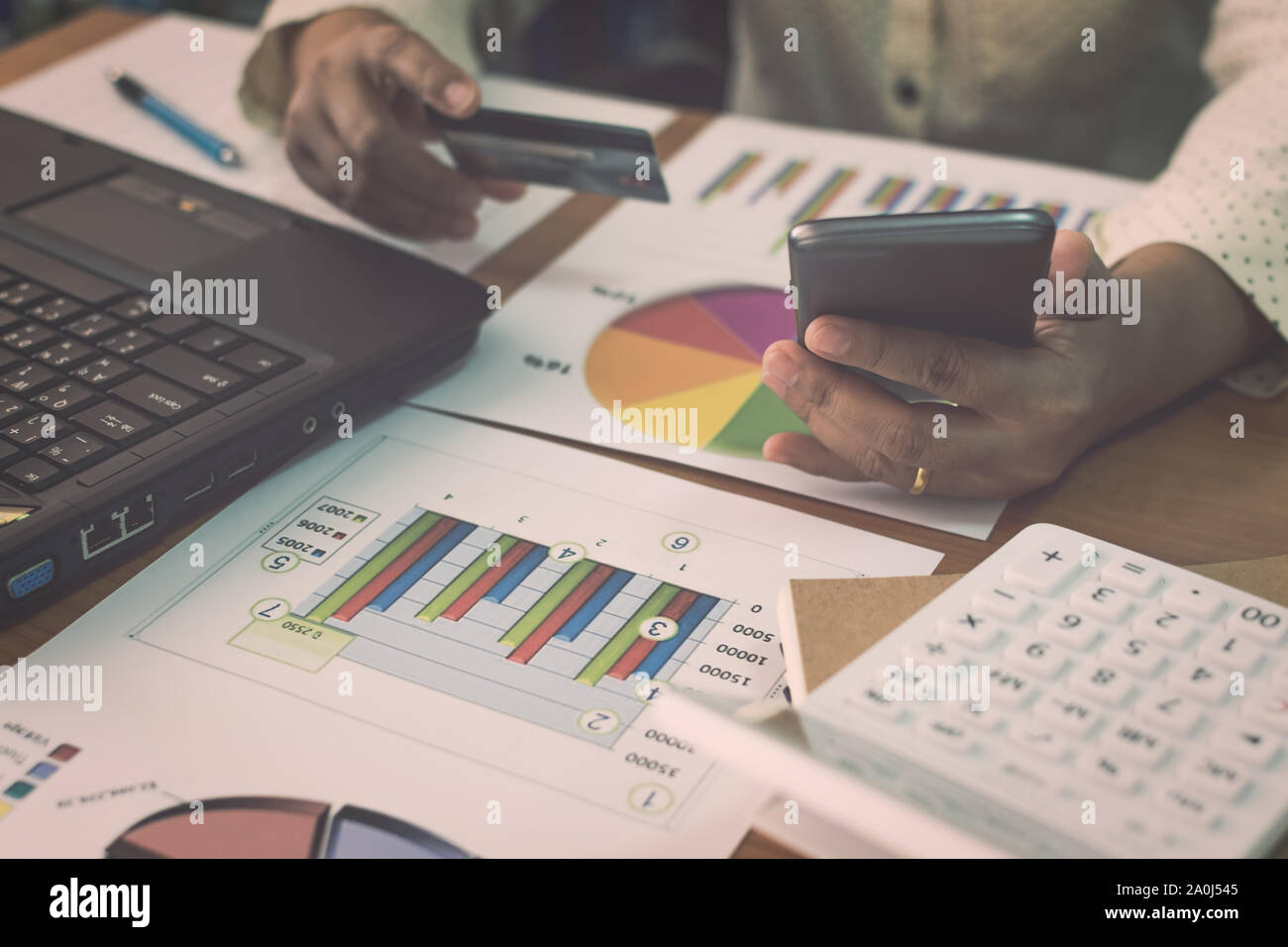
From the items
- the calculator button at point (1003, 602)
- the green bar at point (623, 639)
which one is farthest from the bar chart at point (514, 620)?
the calculator button at point (1003, 602)

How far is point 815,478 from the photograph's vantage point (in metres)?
0.55

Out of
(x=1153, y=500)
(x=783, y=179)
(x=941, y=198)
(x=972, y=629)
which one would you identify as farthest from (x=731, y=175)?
(x=972, y=629)

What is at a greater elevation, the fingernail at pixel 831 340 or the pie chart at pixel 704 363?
the fingernail at pixel 831 340

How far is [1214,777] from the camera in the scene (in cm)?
34

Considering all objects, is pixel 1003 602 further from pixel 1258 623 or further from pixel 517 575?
pixel 517 575

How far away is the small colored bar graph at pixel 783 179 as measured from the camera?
0.80m

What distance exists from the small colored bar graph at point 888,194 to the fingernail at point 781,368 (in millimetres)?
293

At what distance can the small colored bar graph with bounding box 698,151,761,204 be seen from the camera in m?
0.80

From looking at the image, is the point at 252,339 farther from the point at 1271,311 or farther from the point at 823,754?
the point at 1271,311

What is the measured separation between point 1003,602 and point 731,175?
488 mm

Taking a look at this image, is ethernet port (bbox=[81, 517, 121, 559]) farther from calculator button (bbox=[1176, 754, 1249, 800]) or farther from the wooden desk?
calculator button (bbox=[1176, 754, 1249, 800])

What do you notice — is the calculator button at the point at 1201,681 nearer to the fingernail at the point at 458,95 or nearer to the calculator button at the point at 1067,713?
the calculator button at the point at 1067,713
